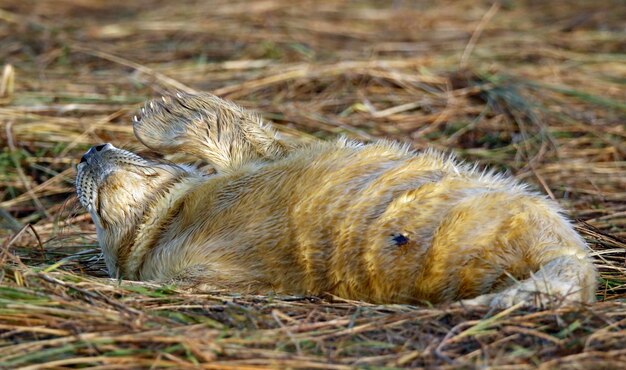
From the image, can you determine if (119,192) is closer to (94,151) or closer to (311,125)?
(94,151)

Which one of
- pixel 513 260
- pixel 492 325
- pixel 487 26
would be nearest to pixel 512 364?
pixel 492 325

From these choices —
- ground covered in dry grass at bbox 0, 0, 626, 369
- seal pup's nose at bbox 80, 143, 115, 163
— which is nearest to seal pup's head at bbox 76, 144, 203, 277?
seal pup's nose at bbox 80, 143, 115, 163

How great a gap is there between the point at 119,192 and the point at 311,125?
2.30 metres

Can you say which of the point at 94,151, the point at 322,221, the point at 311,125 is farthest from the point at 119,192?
the point at 311,125

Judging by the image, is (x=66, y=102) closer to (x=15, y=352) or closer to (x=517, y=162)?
(x=517, y=162)

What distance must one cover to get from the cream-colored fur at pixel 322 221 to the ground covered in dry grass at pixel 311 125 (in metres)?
0.16

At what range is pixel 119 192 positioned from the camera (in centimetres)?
414

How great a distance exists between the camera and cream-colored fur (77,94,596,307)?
337 centimetres

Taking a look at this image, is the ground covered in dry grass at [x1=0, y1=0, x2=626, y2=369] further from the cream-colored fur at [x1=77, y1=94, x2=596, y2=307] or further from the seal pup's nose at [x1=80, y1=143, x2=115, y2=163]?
the seal pup's nose at [x1=80, y1=143, x2=115, y2=163]

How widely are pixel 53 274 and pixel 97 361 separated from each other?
0.71m

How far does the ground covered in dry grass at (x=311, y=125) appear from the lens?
9.68 ft

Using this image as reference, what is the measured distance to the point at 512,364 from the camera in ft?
9.19

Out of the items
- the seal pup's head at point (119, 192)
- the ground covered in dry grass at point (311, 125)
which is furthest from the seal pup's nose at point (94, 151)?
the ground covered in dry grass at point (311, 125)

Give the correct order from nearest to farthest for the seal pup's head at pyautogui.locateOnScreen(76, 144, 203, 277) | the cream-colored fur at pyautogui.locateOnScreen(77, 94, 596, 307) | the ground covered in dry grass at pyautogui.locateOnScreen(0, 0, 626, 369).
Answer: the ground covered in dry grass at pyautogui.locateOnScreen(0, 0, 626, 369), the cream-colored fur at pyautogui.locateOnScreen(77, 94, 596, 307), the seal pup's head at pyautogui.locateOnScreen(76, 144, 203, 277)
